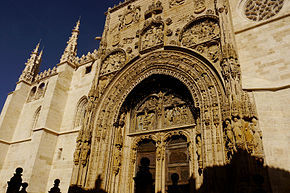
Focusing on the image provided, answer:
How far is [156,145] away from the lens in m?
9.39

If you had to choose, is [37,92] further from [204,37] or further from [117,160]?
[204,37]

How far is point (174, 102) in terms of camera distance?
9.86m

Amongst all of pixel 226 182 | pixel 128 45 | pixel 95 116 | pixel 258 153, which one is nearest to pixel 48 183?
pixel 95 116

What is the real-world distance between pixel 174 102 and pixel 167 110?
1.61 feet

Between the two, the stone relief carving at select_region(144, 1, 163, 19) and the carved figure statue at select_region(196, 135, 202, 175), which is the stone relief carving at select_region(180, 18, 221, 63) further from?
the carved figure statue at select_region(196, 135, 202, 175)

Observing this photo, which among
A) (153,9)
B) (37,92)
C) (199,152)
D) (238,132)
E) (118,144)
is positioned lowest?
(199,152)

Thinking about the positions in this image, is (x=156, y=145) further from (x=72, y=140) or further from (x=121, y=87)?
(x=72, y=140)

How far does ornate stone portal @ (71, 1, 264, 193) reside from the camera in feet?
23.2

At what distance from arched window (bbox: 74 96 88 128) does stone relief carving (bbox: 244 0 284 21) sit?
994 cm

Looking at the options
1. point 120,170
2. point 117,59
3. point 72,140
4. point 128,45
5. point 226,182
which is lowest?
point 226,182

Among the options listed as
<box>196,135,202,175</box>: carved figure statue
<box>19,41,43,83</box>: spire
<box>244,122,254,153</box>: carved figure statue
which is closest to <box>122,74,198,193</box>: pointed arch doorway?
<box>196,135,202,175</box>: carved figure statue

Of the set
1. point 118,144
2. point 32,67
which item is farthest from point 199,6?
point 32,67

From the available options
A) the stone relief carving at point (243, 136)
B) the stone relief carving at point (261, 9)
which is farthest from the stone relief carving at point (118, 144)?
the stone relief carving at point (261, 9)

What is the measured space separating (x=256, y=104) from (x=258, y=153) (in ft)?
5.39
